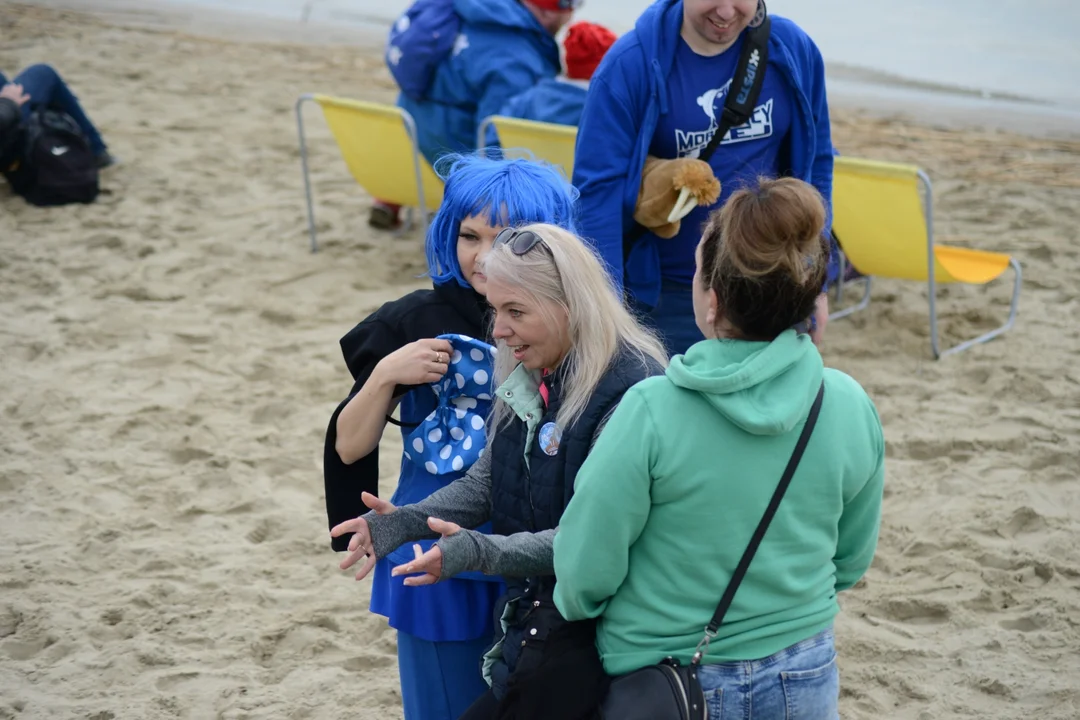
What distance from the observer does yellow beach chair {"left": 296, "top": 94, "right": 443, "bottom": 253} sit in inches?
241

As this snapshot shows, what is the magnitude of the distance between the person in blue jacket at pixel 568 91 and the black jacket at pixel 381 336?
3.62 m

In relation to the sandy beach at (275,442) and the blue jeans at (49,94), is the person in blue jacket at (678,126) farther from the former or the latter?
the blue jeans at (49,94)

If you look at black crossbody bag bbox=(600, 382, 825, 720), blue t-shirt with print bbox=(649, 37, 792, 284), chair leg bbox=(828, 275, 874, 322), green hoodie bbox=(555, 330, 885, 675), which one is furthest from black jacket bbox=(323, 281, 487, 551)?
chair leg bbox=(828, 275, 874, 322)

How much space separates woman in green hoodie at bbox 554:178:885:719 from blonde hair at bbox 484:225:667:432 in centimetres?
25

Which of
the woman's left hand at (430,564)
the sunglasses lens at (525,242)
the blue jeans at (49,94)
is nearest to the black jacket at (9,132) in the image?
the blue jeans at (49,94)

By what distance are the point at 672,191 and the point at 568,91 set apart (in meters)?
2.76

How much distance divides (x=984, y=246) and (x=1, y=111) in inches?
221

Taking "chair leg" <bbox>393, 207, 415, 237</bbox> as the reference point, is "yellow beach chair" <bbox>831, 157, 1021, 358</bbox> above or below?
above

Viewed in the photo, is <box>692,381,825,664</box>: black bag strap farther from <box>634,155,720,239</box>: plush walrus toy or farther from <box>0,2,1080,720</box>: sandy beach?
<box>0,2,1080,720</box>: sandy beach

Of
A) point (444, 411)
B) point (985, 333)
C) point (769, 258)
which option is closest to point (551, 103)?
point (985, 333)

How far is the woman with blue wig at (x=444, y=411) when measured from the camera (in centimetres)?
225

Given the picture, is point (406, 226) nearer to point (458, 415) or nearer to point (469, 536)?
point (458, 415)

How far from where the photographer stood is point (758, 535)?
1736 millimetres

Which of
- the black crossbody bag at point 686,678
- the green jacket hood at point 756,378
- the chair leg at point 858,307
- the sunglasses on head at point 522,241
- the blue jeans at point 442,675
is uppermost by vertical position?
the sunglasses on head at point 522,241
